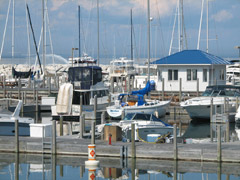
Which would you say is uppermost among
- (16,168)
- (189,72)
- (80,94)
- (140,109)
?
(189,72)

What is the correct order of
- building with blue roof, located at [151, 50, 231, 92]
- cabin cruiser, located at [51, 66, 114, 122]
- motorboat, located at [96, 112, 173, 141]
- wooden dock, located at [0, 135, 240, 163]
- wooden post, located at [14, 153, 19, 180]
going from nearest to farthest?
wooden dock, located at [0, 135, 240, 163] < wooden post, located at [14, 153, 19, 180] < motorboat, located at [96, 112, 173, 141] < cabin cruiser, located at [51, 66, 114, 122] < building with blue roof, located at [151, 50, 231, 92]

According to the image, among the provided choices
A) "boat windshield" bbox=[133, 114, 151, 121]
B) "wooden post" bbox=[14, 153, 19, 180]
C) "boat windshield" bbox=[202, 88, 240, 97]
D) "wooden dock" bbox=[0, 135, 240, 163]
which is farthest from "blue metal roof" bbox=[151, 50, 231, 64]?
"wooden post" bbox=[14, 153, 19, 180]

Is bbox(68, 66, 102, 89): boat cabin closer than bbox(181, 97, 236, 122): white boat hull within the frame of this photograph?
No

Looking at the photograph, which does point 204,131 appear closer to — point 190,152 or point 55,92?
point 190,152

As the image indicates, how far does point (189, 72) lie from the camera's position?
45.2m

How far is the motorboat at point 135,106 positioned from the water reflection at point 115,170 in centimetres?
1228

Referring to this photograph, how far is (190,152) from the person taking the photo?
2183 centimetres

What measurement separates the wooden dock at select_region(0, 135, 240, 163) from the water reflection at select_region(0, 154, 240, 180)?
0.73 feet

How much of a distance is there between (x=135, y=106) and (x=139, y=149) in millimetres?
14021

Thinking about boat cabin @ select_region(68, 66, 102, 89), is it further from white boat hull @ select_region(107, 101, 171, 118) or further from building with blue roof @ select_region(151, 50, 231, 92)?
building with blue roof @ select_region(151, 50, 231, 92)

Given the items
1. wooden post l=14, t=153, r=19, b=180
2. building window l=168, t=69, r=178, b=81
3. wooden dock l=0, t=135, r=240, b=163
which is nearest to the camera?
wooden dock l=0, t=135, r=240, b=163

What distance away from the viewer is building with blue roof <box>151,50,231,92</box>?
147 ft

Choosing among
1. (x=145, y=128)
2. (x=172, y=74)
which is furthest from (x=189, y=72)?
(x=145, y=128)

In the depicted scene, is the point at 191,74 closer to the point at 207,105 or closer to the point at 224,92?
the point at 224,92
